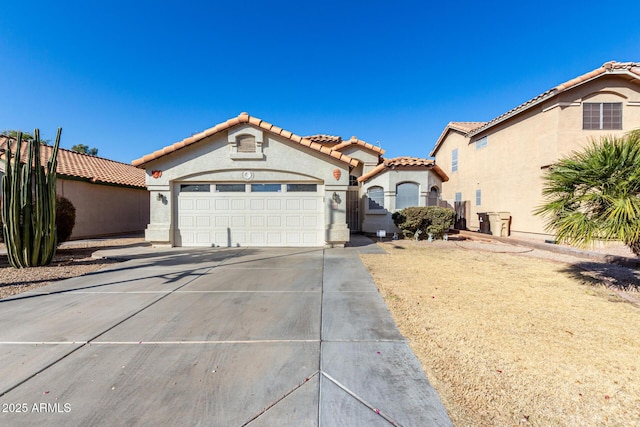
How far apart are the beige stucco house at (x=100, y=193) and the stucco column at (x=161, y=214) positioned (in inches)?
217

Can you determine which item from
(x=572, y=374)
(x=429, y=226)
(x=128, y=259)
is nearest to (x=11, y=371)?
(x=572, y=374)

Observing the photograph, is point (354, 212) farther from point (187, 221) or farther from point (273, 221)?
point (187, 221)

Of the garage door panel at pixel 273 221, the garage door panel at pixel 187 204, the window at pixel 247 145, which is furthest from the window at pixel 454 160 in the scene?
the garage door panel at pixel 187 204

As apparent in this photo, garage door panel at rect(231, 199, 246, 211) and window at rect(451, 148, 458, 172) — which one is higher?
window at rect(451, 148, 458, 172)

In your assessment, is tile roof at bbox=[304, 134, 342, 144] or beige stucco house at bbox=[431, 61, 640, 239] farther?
tile roof at bbox=[304, 134, 342, 144]

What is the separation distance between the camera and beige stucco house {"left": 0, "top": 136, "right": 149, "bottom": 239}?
12617mm

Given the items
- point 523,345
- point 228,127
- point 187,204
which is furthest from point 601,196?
point 187,204

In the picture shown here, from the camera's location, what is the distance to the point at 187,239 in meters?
10.2

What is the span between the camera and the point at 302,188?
10.3m

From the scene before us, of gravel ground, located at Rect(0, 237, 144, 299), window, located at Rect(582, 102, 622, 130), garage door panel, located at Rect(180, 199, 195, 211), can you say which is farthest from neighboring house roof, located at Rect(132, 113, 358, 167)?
window, located at Rect(582, 102, 622, 130)

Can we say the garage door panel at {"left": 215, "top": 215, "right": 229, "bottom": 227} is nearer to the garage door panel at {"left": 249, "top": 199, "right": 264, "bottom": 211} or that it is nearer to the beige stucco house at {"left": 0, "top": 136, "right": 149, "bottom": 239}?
the garage door panel at {"left": 249, "top": 199, "right": 264, "bottom": 211}

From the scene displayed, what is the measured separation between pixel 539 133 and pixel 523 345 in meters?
13.1

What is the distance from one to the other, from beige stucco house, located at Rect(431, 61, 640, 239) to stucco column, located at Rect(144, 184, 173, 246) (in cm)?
1381

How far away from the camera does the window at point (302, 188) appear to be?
10219 millimetres
